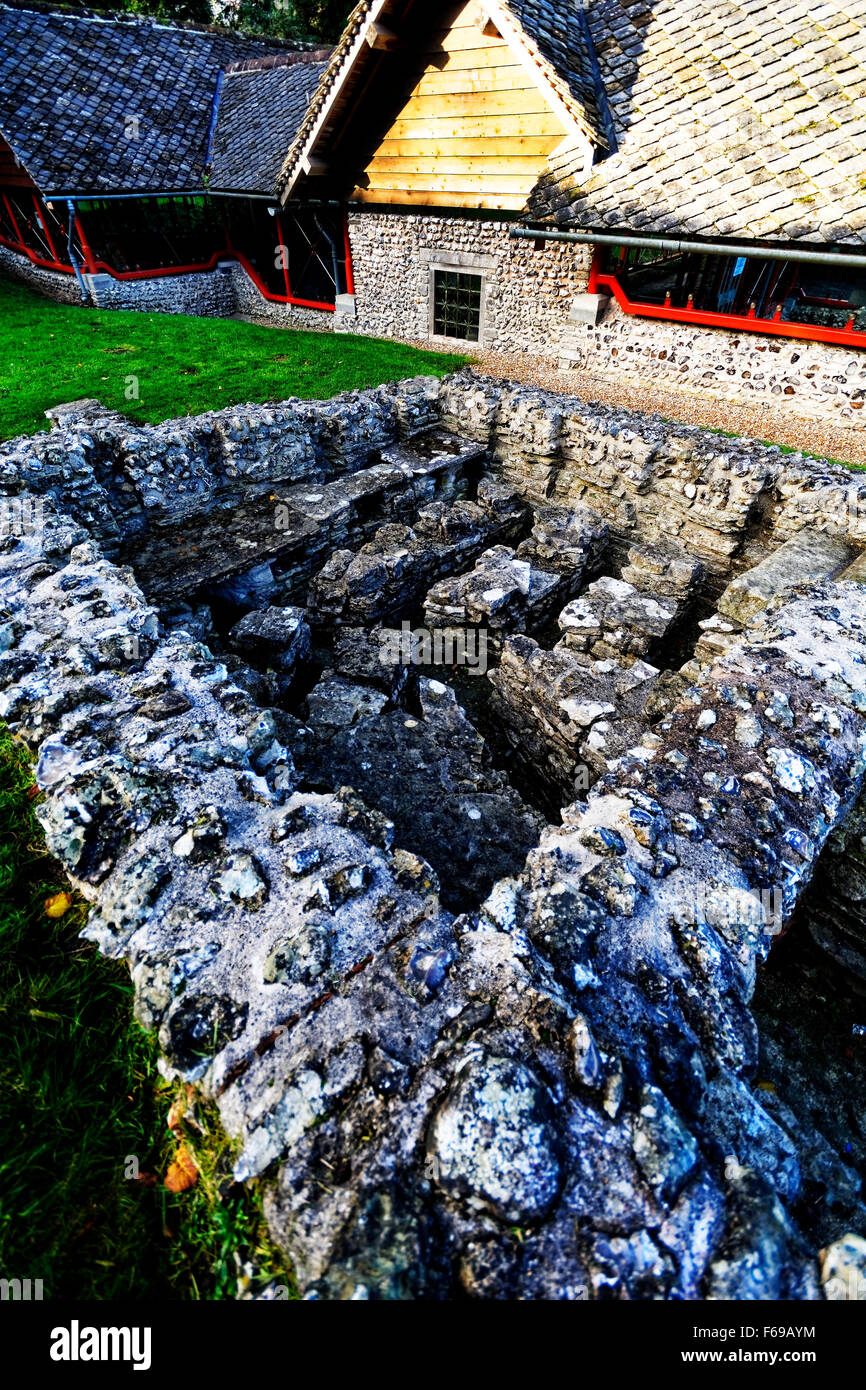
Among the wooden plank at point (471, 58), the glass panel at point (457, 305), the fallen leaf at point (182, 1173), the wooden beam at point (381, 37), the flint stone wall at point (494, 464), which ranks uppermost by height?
the wooden beam at point (381, 37)

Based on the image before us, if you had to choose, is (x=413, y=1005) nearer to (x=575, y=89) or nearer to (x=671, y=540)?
(x=671, y=540)

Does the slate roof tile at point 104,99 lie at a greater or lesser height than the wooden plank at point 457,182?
greater

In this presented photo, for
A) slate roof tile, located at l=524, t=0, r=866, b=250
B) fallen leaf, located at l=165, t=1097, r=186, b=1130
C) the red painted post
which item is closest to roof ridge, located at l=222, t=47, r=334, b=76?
the red painted post

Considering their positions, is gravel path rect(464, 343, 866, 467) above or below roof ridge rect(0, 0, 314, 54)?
below

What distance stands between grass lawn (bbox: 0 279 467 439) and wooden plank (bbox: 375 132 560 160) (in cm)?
308

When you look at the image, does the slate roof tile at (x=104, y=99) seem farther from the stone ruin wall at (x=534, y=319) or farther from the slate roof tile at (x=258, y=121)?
the stone ruin wall at (x=534, y=319)

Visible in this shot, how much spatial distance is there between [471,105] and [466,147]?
0.54 meters

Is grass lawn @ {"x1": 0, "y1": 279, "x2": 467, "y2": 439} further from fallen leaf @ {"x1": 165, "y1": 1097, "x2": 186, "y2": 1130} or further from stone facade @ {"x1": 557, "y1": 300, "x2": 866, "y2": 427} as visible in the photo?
fallen leaf @ {"x1": 165, "y1": 1097, "x2": 186, "y2": 1130}

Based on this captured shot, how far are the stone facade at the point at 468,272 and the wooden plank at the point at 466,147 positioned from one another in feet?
3.05

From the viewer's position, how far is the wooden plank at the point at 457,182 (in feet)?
35.6

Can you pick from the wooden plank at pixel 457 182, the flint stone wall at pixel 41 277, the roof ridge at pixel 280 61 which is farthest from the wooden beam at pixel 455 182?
the roof ridge at pixel 280 61

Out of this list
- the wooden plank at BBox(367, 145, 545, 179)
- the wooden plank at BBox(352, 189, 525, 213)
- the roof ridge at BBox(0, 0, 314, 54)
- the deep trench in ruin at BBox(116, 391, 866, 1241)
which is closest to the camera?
the deep trench in ruin at BBox(116, 391, 866, 1241)

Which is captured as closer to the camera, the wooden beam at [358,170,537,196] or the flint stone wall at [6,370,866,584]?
the flint stone wall at [6,370,866,584]

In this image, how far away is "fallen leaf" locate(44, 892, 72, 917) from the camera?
9.75 ft
